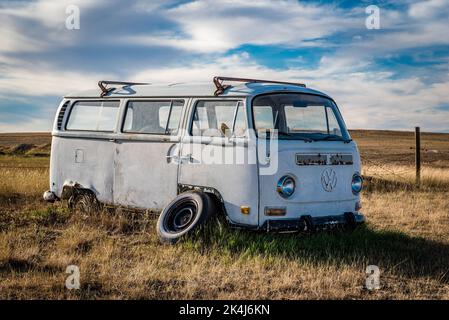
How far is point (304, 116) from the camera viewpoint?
7.96 metres

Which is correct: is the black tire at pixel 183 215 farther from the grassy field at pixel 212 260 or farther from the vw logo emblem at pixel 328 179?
the vw logo emblem at pixel 328 179

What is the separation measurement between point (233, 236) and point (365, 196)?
6902mm

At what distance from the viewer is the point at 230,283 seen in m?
5.74

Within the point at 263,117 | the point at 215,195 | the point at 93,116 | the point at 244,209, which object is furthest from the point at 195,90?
the point at 93,116

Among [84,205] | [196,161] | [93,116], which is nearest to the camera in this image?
[196,161]

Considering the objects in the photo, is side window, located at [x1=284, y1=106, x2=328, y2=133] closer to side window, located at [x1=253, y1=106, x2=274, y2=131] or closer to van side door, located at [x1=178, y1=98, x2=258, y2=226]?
side window, located at [x1=253, y1=106, x2=274, y2=131]

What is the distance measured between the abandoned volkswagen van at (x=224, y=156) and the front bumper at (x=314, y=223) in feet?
0.05

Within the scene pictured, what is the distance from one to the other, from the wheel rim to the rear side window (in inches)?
84.4

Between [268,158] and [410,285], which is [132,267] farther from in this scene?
[410,285]

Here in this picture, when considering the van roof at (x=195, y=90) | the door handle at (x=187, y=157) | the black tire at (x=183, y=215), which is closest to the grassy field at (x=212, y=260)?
the black tire at (x=183, y=215)

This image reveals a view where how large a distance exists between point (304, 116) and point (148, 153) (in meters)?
2.37

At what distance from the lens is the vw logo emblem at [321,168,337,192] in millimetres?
7379

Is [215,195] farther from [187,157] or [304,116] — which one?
[304,116]
